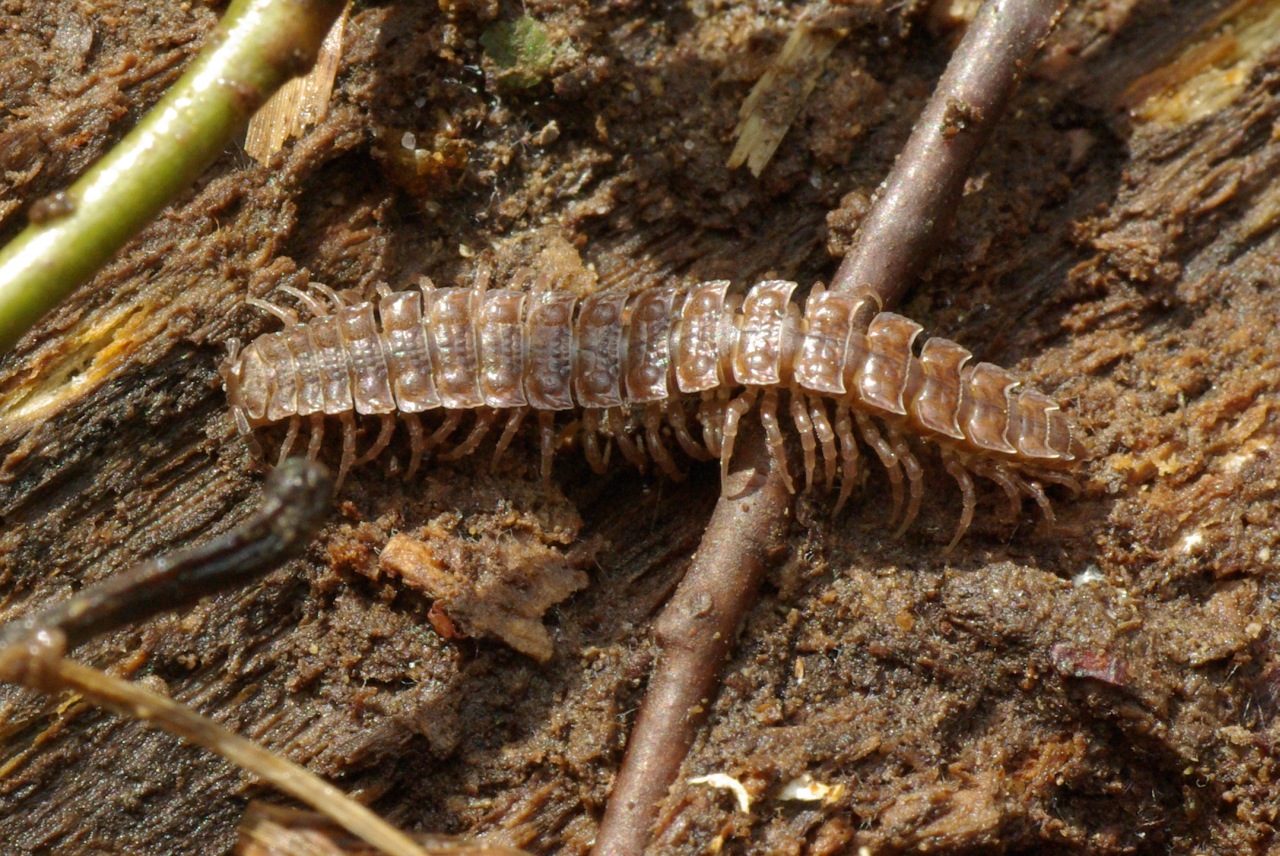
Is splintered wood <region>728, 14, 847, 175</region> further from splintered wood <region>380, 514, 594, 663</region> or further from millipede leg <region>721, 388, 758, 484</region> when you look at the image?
splintered wood <region>380, 514, 594, 663</region>

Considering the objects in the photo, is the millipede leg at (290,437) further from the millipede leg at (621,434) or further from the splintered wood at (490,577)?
the millipede leg at (621,434)

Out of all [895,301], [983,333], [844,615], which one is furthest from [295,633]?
[983,333]

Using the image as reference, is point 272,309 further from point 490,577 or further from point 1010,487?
point 1010,487

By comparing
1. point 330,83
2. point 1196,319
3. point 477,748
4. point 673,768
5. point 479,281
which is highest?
point 330,83

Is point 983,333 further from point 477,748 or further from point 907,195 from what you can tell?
point 477,748

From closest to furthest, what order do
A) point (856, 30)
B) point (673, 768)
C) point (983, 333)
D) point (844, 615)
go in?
point (673, 768), point (844, 615), point (983, 333), point (856, 30)
